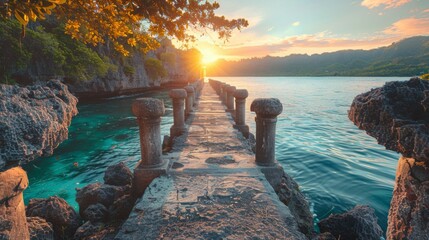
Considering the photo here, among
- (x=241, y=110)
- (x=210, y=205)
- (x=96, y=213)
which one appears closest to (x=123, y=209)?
(x=96, y=213)

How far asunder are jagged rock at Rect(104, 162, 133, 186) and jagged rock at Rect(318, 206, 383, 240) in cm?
455

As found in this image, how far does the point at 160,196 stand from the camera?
333cm

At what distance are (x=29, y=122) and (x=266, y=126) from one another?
322 centimetres

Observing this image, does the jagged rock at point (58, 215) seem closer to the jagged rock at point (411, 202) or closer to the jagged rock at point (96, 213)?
the jagged rock at point (96, 213)

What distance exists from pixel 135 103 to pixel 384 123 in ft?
10.8

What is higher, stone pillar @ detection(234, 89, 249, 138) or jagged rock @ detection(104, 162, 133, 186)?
stone pillar @ detection(234, 89, 249, 138)

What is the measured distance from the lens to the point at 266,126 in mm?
4078

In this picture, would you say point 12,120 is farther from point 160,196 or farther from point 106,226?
point 106,226

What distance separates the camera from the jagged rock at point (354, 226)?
435cm

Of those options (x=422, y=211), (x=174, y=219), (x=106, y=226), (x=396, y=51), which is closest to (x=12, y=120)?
(x=174, y=219)

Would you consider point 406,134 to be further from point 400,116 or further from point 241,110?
point 241,110

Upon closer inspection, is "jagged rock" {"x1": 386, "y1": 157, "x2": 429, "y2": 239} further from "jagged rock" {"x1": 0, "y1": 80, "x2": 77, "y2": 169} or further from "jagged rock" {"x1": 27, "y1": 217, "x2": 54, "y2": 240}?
"jagged rock" {"x1": 27, "y1": 217, "x2": 54, "y2": 240}

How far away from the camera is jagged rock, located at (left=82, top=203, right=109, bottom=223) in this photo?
399cm

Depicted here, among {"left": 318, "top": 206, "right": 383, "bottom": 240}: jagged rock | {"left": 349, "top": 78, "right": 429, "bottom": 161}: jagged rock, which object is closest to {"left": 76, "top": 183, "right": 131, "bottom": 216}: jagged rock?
{"left": 318, "top": 206, "right": 383, "bottom": 240}: jagged rock
